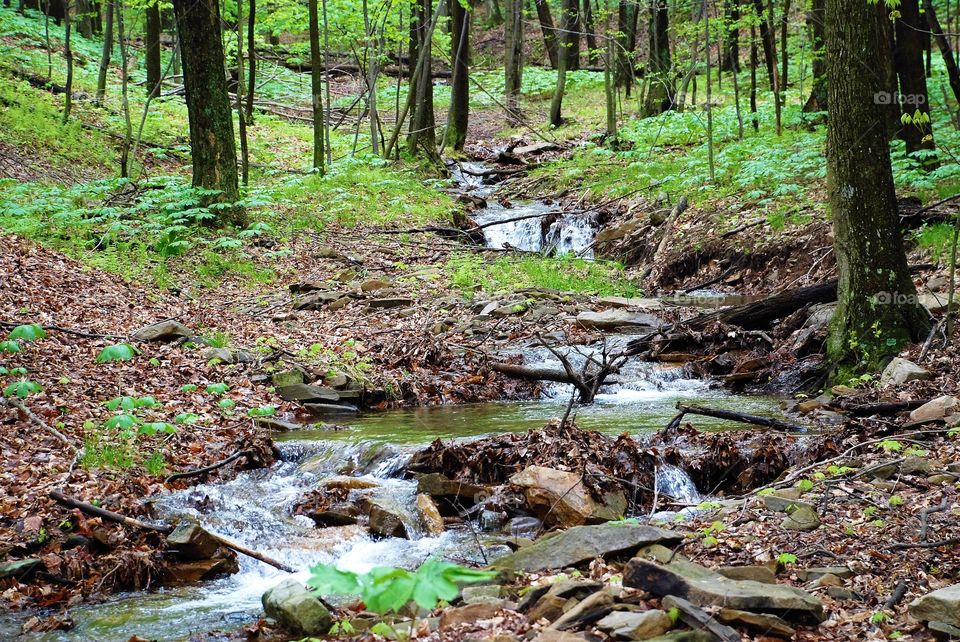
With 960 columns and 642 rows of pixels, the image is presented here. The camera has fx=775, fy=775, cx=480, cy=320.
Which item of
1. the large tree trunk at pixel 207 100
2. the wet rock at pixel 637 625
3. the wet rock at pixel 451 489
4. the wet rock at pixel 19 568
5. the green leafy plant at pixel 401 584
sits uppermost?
the large tree trunk at pixel 207 100

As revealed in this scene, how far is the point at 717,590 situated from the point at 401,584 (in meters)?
1.63

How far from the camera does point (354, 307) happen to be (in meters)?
11.1

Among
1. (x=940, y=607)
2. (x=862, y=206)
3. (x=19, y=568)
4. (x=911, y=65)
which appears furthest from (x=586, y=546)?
(x=911, y=65)

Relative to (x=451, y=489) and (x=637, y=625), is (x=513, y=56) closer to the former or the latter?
(x=451, y=489)

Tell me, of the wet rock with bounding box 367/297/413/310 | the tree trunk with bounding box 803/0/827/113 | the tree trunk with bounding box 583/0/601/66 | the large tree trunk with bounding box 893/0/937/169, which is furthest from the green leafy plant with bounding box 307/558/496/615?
the tree trunk with bounding box 583/0/601/66

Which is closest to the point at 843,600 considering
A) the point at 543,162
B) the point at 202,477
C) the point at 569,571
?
the point at 569,571

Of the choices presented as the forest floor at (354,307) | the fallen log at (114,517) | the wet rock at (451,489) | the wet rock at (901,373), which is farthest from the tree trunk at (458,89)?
the fallen log at (114,517)

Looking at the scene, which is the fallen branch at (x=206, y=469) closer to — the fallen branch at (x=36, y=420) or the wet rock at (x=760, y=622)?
the fallen branch at (x=36, y=420)

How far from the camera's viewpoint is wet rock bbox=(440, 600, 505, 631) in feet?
10.8

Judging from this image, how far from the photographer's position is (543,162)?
21.6 m

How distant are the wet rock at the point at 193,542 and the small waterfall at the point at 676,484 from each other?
3.01 meters

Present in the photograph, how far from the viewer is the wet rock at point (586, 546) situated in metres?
3.91

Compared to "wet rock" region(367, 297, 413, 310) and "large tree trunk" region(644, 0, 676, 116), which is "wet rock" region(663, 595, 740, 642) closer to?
"wet rock" region(367, 297, 413, 310)

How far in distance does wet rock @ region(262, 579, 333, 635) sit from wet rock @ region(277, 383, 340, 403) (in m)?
4.64
